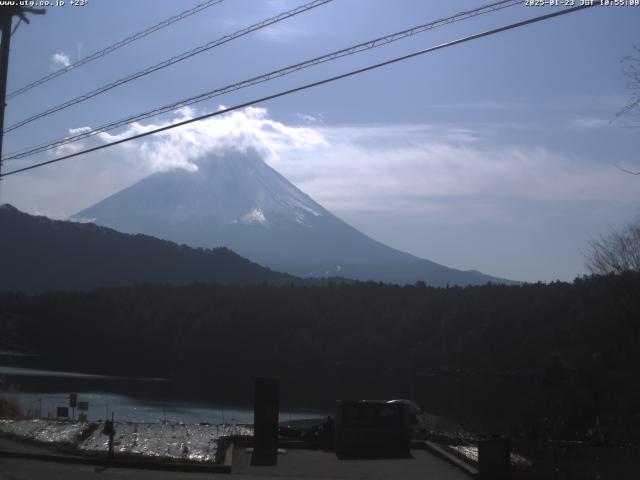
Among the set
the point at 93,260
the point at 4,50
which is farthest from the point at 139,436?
the point at 93,260

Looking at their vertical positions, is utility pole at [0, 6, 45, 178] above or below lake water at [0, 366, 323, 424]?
above

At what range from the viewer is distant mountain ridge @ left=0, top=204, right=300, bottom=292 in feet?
424

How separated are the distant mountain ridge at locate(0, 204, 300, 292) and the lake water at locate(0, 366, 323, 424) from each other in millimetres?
55410

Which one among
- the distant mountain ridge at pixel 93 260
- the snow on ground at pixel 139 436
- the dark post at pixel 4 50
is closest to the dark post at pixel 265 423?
the snow on ground at pixel 139 436

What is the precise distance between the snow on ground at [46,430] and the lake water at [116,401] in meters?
6.90

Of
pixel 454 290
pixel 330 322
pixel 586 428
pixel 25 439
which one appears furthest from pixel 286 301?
pixel 25 439

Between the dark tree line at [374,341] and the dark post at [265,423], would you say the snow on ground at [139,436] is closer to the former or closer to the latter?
the dark post at [265,423]

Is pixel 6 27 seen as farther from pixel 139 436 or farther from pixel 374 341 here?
pixel 374 341

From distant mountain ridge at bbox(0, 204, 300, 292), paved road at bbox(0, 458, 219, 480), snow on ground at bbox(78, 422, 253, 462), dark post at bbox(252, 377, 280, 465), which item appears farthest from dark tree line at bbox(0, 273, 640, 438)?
paved road at bbox(0, 458, 219, 480)

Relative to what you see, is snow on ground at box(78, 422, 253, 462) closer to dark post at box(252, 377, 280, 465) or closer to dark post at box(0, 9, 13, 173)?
dark post at box(252, 377, 280, 465)

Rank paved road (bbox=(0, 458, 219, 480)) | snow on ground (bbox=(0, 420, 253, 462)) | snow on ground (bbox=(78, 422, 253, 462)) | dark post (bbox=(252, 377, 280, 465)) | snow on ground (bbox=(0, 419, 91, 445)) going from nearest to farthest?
paved road (bbox=(0, 458, 219, 480)) < snow on ground (bbox=(78, 422, 253, 462)) < snow on ground (bbox=(0, 420, 253, 462)) < dark post (bbox=(252, 377, 280, 465)) < snow on ground (bbox=(0, 419, 91, 445))

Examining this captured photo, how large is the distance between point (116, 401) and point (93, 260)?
3613 inches

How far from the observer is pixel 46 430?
19250 mm

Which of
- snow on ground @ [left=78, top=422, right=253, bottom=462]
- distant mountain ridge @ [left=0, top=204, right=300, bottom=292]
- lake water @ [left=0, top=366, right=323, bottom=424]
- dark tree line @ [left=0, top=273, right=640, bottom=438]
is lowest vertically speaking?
lake water @ [left=0, top=366, right=323, bottom=424]
